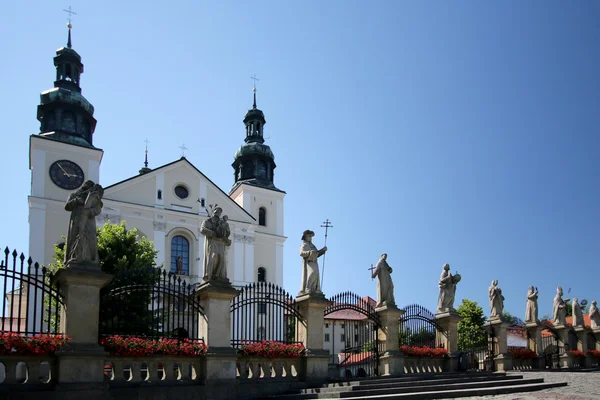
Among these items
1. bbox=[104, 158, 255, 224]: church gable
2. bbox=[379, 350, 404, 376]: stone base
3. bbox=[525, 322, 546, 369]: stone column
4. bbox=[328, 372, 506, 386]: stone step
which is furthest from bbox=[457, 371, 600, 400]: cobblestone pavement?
bbox=[104, 158, 255, 224]: church gable

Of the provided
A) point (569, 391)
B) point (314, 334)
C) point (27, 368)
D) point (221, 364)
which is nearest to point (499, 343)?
point (569, 391)

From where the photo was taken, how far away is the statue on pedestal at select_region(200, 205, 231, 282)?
46.9 feet

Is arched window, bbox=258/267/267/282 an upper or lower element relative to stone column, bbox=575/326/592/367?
upper

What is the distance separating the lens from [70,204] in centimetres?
1242

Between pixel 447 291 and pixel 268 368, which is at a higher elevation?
pixel 447 291

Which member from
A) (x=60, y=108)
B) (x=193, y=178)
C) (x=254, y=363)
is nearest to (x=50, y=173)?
(x=60, y=108)

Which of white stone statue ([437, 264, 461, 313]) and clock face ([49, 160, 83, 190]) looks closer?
white stone statue ([437, 264, 461, 313])

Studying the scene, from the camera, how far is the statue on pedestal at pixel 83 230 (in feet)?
40.1

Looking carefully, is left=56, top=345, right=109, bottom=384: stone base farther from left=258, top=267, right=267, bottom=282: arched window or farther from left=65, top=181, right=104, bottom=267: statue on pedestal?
left=258, top=267, right=267, bottom=282: arched window

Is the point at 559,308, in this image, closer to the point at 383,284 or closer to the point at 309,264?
the point at 383,284

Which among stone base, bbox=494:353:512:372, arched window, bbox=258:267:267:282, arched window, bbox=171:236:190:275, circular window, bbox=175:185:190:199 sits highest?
circular window, bbox=175:185:190:199

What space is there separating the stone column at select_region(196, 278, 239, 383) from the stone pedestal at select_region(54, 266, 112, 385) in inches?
103

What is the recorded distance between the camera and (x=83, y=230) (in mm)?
12375

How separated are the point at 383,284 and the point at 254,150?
34.4 meters
